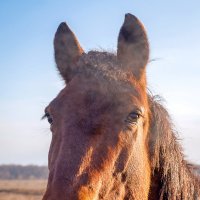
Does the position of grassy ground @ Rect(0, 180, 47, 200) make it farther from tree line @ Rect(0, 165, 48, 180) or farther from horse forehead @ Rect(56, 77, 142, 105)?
tree line @ Rect(0, 165, 48, 180)

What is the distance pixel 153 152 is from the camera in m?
4.36

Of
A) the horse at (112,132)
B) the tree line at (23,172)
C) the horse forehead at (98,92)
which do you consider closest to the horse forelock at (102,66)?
the horse at (112,132)

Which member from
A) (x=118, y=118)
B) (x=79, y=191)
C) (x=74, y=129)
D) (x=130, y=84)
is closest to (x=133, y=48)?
(x=130, y=84)

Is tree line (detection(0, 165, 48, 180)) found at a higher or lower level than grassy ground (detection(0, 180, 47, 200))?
higher

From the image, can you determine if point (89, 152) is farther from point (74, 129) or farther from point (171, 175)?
point (171, 175)

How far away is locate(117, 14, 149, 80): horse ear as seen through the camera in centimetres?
445

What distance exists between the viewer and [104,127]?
3.57 m

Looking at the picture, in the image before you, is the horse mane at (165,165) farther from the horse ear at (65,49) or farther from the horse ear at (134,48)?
the horse ear at (65,49)

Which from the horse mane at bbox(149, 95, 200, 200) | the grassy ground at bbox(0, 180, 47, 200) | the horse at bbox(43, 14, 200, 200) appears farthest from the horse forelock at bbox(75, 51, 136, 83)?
the grassy ground at bbox(0, 180, 47, 200)

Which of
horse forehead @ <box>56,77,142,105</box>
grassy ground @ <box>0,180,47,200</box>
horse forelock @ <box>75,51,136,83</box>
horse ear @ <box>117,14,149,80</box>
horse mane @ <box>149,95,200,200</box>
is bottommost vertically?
grassy ground @ <box>0,180,47,200</box>

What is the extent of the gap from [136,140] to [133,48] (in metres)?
1.14

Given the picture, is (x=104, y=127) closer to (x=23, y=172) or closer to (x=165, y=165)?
(x=165, y=165)

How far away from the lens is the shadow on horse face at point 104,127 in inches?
128

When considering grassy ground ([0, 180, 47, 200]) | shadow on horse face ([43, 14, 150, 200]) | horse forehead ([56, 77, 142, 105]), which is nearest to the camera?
shadow on horse face ([43, 14, 150, 200])
